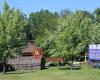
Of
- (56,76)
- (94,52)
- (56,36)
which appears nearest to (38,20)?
(94,52)

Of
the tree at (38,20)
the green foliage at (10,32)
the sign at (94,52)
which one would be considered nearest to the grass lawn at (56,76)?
the green foliage at (10,32)

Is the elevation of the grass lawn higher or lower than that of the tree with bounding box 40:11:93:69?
lower

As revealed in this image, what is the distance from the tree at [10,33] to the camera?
146ft

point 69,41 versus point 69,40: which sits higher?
point 69,40

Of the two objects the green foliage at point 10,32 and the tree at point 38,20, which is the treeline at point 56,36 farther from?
the tree at point 38,20

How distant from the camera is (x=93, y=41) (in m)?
63.1

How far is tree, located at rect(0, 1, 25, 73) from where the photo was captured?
44.5m

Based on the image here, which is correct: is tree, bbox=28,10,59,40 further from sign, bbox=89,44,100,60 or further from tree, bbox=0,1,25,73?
tree, bbox=0,1,25,73

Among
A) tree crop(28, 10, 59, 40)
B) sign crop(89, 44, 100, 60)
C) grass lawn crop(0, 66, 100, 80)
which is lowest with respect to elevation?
grass lawn crop(0, 66, 100, 80)

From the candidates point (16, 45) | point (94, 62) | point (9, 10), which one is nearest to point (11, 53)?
point (16, 45)

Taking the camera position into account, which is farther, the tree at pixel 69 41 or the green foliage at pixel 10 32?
the tree at pixel 69 41

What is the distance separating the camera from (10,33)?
147 feet

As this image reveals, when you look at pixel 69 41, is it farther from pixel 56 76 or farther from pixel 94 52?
pixel 56 76

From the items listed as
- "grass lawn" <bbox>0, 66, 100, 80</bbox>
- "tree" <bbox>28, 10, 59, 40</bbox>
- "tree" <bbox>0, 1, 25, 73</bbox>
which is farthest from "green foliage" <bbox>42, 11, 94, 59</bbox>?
"tree" <bbox>28, 10, 59, 40</bbox>
